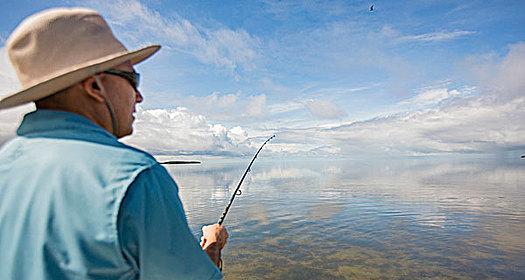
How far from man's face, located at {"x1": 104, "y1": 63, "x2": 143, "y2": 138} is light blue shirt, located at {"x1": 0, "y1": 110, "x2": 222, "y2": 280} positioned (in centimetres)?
29

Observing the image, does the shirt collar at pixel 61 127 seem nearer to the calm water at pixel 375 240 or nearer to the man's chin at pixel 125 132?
the man's chin at pixel 125 132

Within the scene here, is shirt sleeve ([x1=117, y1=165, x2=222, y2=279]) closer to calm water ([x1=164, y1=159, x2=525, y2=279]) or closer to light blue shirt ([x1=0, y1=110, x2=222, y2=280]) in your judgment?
light blue shirt ([x1=0, y1=110, x2=222, y2=280])

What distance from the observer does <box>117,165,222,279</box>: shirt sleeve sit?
53.4 inches

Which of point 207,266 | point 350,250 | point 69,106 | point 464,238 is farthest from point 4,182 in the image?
point 464,238

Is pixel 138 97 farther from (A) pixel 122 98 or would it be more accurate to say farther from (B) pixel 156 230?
(B) pixel 156 230

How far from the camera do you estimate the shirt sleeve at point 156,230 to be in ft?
4.45

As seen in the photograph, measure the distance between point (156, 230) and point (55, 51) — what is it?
965 mm

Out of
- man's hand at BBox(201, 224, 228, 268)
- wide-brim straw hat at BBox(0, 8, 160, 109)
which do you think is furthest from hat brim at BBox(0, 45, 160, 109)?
man's hand at BBox(201, 224, 228, 268)

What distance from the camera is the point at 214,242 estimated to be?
2.56m

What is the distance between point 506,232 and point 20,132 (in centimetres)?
2239

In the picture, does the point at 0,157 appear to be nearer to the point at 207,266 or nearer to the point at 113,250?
the point at 113,250

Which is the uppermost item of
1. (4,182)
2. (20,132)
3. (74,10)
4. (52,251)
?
(74,10)

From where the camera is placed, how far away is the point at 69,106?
1.58 m

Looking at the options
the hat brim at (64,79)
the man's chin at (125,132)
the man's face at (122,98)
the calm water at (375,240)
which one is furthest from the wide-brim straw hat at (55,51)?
the calm water at (375,240)
